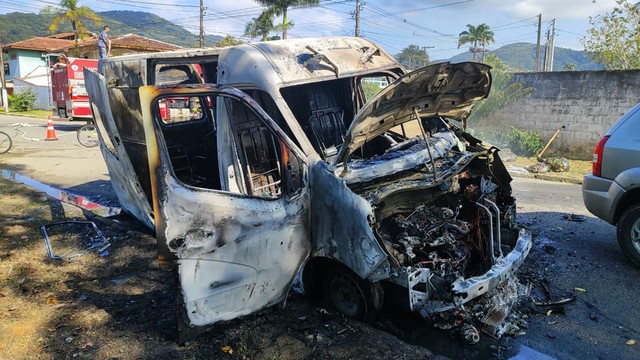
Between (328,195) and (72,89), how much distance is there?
15.8 m

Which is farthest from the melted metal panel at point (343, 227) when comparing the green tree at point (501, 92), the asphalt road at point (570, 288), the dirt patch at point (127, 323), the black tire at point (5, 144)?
the black tire at point (5, 144)

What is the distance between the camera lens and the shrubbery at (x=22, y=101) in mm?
27734

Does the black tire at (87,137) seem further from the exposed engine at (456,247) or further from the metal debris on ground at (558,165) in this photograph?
the metal debris on ground at (558,165)

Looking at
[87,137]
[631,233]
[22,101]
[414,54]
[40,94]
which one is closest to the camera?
[631,233]

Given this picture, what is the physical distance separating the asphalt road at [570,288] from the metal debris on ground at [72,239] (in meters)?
1.47

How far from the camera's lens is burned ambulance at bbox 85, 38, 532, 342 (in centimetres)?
296

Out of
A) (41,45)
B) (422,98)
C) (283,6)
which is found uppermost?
(283,6)

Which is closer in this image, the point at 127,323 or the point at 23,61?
the point at 127,323

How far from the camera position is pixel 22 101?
27922mm

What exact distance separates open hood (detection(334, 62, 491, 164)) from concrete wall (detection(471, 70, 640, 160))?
28.7ft

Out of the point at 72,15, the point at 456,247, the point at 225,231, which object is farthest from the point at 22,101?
the point at 456,247

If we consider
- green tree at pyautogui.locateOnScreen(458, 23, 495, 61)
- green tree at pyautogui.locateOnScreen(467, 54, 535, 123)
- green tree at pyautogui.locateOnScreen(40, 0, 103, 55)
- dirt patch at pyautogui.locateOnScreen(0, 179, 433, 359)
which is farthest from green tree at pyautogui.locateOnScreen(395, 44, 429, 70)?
dirt patch at pyautogui.locateOnScreen(0, 179, 433, 359)

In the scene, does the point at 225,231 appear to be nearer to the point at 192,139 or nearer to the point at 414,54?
the point at 192,139

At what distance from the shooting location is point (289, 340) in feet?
10.6
